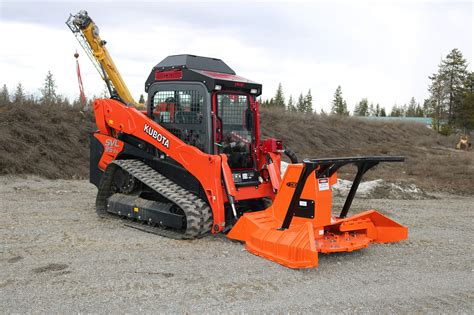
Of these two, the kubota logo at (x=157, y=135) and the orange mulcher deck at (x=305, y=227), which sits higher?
the kubota logo at (x=157, y=135)

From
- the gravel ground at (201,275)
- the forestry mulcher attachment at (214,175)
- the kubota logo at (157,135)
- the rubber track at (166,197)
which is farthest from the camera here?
the kubota logo at (157,135)

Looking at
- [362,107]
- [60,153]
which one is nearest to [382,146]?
[60,153]

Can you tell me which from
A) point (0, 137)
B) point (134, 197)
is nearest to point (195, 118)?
point (134, 197)

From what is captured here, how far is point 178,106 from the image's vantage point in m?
7.42

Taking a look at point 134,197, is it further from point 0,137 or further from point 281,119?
point 281,119

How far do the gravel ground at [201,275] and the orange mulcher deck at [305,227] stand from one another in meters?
0.19

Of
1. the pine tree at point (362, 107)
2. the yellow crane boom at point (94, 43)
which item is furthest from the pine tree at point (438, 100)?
the yellow crane boom at point (94, 43)

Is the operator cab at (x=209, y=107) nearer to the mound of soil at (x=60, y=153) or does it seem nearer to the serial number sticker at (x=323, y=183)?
the serial number sticker at (x=323, y=183)

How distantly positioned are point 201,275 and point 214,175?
1883mm

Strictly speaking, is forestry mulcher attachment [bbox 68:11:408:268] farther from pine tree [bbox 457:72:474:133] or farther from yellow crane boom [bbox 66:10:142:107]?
pine tree [bbox 457:72:474:133]

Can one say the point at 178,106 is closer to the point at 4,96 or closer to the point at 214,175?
the point at 214,175

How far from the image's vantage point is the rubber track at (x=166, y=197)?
642 centimetres

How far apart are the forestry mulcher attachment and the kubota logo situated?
17 millimetres

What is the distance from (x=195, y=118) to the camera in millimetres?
7191
